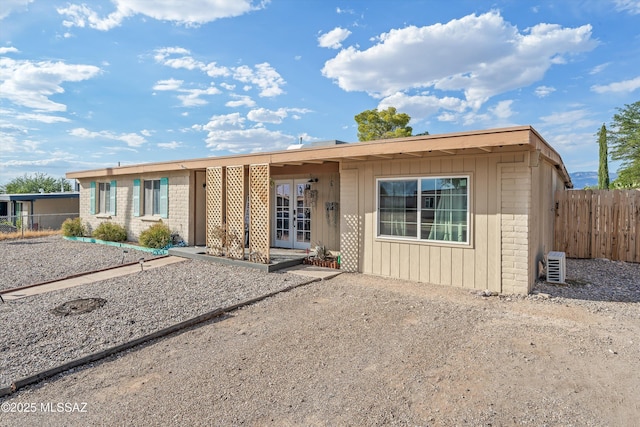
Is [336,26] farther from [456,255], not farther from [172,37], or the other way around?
[456,255]

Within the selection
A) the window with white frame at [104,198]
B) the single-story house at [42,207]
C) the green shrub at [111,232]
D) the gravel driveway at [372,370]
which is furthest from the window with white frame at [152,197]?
the single-story house at [42,207]

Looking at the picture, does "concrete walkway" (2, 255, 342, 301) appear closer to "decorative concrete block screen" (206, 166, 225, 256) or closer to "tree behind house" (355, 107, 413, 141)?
"decorative concrete block screen" (206, 166, 225, 256)

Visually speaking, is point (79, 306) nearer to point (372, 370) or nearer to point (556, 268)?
point (372, 370)

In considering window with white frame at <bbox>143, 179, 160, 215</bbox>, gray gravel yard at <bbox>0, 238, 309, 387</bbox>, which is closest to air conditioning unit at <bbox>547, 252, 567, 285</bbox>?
gray gravel yard at <bbox>0, 238, 309, 387</bbox>

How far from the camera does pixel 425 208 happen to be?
6.60 metres

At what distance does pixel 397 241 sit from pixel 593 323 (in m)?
3.32

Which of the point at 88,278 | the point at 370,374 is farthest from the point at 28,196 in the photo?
the point at 370,374

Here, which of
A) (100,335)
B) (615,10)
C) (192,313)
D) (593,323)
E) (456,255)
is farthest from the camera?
(615,10)

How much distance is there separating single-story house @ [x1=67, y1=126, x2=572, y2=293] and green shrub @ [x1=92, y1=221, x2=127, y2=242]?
9.01 feet

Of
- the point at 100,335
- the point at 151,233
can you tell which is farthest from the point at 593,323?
the point at 151,233

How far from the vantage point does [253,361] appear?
3.49m

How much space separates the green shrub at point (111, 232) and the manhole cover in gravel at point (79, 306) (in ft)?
23.4

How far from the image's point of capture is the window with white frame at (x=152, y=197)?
11607mm

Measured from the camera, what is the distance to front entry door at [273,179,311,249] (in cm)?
980
